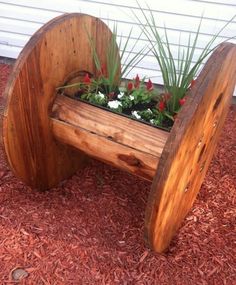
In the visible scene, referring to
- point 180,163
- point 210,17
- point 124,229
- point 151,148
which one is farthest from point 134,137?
point 210,17

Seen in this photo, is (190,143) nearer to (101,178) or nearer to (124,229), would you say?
(124,229)

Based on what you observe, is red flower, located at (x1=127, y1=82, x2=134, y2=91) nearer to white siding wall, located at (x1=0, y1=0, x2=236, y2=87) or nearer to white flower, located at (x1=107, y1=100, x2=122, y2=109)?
white flower, located at (x1=107, y1=100, x2=122, y2=109)

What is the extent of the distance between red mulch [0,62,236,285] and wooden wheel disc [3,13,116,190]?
0.68ft

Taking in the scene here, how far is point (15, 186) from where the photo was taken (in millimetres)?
2684

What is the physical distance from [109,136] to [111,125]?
0.19 feet

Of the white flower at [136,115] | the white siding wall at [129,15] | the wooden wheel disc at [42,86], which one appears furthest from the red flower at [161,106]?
the white siding wall at [129,15]

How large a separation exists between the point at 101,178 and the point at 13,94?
0.93 m

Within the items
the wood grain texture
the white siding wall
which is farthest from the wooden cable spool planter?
the white siding wall

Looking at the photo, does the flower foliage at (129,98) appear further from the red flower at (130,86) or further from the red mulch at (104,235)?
the red mulch at (104,235)

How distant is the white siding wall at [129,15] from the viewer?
3.67 meters

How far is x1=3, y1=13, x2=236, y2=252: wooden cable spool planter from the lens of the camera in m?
1.80

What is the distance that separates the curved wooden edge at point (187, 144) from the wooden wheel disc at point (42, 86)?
843 millimetres

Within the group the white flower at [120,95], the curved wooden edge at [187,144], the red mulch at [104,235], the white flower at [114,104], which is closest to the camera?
the curved wooden edge at [187,144]

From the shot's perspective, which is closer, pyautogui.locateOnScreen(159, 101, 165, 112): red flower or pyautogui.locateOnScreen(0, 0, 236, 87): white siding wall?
pyautogui.locateOnScreen(159, 101, 165, 112): red flower
